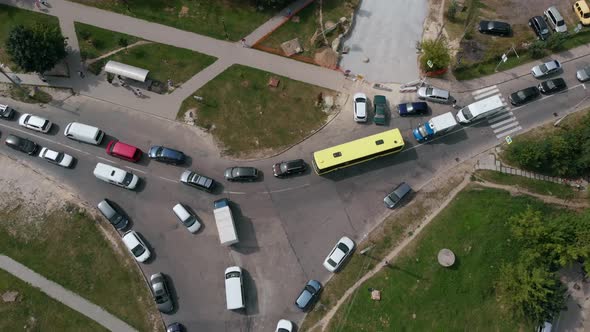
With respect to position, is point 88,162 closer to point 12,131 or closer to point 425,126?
point 12,131

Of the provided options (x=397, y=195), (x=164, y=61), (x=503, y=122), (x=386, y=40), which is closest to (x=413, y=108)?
(x=386, y=40)

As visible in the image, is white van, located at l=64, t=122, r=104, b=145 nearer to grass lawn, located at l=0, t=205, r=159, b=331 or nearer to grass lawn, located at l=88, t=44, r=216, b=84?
grass lawn, located at l=88, t=44, r=216, b=84

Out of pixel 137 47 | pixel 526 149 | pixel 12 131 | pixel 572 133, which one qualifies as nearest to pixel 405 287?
pixel 526 149

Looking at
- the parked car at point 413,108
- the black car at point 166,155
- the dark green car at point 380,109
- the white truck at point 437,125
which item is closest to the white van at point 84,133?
the black car at point 166,155

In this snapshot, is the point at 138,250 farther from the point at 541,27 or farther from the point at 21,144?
the point at 541,27

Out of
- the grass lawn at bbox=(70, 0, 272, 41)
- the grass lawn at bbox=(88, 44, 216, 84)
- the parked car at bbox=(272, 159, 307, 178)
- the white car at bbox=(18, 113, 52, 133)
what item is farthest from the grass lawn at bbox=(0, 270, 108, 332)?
the grass lawn at bbox=(70, 0, 272, 41)

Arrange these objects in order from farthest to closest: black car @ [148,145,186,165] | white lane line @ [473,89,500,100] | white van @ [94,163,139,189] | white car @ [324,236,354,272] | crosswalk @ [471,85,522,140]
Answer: white lane line @ [473,89,500,100] → crosswalk @ [471,85,522,140] → black car @ [148,145,186,165] → white van @ [94,163,139,189] → white car @ [324,236,354,272]
